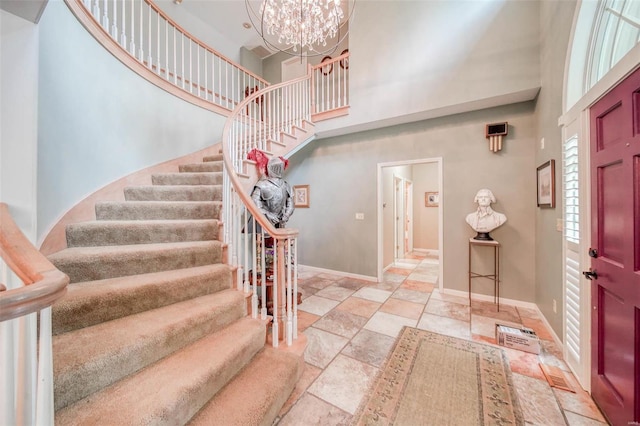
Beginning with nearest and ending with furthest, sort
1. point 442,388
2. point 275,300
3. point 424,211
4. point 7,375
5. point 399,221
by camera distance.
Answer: point 7,375
point 442,388
point 275,300
point 399,221
point 424,211

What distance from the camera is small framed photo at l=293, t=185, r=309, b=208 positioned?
4.75 metres

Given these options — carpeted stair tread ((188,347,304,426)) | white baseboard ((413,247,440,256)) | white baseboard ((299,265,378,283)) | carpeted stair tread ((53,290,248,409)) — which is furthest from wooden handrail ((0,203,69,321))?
white baseboard ((413,247,440,256))

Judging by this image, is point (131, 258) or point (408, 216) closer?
point (131, 258)

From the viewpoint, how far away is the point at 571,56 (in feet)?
6.20

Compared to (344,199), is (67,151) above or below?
above

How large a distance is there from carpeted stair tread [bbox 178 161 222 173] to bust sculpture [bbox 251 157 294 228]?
2.86 feet

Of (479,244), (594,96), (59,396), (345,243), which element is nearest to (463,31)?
(594,96)

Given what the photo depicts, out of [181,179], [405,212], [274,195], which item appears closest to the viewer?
[274,195]

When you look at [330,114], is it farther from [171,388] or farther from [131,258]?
[171,388]

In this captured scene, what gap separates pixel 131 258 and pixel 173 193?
1244 mm

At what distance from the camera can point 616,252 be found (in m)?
1.37

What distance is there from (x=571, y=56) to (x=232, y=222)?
3.15 meters

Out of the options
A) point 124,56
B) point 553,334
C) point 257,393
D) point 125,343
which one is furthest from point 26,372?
point 553,334

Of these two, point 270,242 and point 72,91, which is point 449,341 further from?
point 72,91
